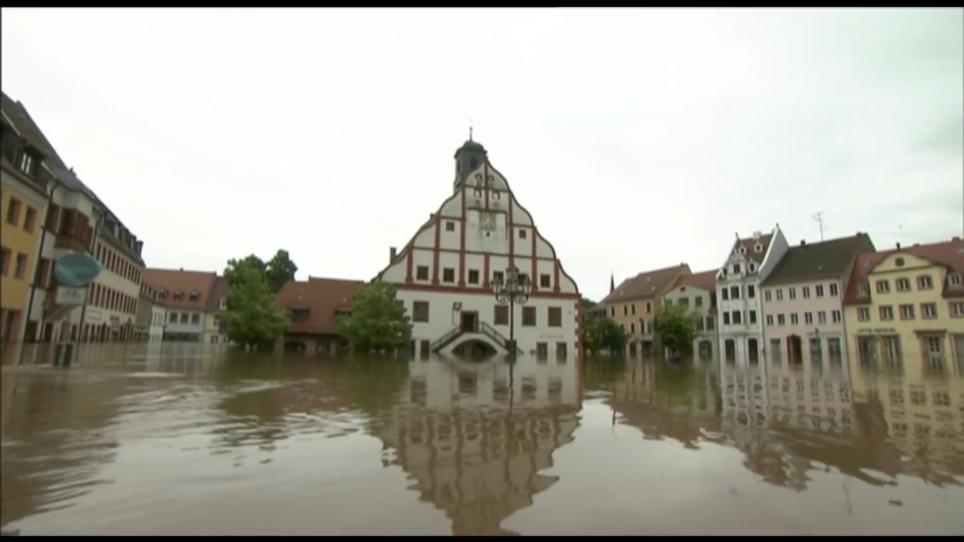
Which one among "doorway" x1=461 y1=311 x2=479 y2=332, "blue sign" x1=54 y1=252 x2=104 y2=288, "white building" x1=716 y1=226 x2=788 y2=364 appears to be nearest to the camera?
"blue sign" x1=54 y1=252 x2=104 y2=288

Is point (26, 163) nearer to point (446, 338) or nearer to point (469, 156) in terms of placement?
point (446, 338)

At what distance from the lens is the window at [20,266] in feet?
6.91

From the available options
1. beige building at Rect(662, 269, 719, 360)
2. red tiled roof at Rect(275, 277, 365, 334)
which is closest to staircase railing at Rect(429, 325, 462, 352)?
red tiled roof at Rect(275, 277, 365, 334)

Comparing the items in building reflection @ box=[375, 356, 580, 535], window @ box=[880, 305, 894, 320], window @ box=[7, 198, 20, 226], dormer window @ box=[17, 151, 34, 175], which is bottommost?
building reflection @ box=[375, 356, 580, 535]

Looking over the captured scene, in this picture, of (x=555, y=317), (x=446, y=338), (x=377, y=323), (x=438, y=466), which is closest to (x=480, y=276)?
(x=446, y=338)

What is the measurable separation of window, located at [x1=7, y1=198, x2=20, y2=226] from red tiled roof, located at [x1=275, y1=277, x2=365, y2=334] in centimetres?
4239

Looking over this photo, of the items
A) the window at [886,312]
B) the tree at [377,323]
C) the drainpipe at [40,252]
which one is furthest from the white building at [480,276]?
the drainpipe at [40,252]

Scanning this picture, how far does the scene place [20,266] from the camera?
7.17 ft

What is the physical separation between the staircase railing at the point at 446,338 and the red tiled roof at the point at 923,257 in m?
37.3

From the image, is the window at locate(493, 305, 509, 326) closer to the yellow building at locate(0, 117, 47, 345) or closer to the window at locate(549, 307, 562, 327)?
the window at locate(549, 307, 562, 327)

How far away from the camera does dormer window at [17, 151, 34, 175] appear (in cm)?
214

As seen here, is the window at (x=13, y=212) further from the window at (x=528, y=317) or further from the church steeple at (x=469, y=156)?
the church steeple at (x=469, y=156)

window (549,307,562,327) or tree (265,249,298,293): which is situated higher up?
tree (265,249,298,293)
